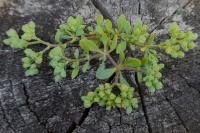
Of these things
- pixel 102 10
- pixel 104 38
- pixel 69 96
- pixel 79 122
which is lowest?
pixel 79 122

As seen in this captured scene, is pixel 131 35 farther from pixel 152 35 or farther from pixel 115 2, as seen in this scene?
pixel 115 2

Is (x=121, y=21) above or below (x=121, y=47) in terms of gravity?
above

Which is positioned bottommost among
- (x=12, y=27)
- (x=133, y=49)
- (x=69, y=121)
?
(x=69, y=121)

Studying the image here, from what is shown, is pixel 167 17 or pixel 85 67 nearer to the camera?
Result: pixel 85 67

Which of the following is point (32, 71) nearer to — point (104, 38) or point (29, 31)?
point (29, 31)

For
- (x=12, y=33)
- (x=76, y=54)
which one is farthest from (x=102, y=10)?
(x=12, y=33)

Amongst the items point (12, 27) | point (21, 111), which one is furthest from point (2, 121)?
point (12, 27)

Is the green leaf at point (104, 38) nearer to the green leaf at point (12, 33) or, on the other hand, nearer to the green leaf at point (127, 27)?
the green leaf at point (127, 27)

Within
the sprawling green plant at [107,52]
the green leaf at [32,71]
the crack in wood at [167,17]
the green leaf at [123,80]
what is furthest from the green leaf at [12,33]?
the crack in wood at [167,17]

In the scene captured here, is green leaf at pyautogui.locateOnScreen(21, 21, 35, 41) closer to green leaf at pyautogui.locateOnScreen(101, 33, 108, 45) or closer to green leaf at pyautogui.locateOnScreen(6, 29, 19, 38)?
green leaf at pyautogui.locateOnScreen(6, 29, 19, 38)
